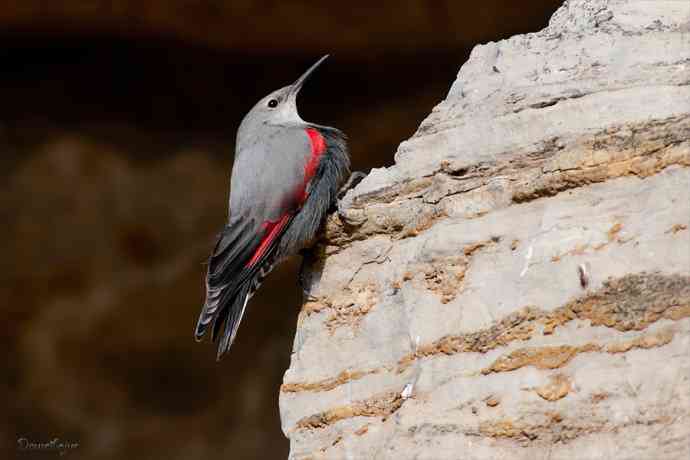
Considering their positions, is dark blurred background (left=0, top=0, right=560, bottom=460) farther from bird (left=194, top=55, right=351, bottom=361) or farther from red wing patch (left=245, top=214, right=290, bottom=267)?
red wing patch (left=245, top=214, right=290, bottom=267)

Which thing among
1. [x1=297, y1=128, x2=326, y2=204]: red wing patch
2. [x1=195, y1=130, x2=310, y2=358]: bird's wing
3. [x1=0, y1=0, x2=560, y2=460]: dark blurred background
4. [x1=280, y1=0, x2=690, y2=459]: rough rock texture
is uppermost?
[x1=280, y1=0, x2=690, y2=459]: rough rock texture

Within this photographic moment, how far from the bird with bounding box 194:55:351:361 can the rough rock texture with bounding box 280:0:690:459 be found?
0.45 metres

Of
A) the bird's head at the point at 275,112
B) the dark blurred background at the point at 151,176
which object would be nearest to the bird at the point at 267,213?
the bird's head at the point at 275,112

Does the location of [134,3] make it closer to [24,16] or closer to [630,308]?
[24,16]

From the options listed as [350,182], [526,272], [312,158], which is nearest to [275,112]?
[312,158]

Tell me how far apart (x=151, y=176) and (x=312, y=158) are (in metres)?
2.27

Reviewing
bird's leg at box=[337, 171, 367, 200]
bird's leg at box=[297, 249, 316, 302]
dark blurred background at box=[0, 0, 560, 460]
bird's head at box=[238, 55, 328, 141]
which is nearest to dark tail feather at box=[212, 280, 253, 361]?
bird's leg at box=[297, 249, 316, 302]

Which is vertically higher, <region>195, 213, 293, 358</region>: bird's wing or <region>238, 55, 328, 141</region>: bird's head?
<region>238, 55, 328, 141</region>: bird's head

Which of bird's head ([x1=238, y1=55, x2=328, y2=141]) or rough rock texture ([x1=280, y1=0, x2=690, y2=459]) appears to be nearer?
rough rock texture ([x1=280, y1=0, x2=690, y2=459])

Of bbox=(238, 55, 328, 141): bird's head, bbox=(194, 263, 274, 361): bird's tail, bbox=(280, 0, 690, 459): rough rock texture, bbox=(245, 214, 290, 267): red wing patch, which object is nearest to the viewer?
bbox=(280, 0, 690, 459): rough rock texture

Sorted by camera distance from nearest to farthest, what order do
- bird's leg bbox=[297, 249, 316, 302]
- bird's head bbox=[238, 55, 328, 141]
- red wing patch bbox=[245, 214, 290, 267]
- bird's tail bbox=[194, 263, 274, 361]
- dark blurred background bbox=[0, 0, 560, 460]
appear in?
1. bird's leg bbox=[297, 249, 316, 302]
2. bird's tail bbox=[194, 263, 274, 361]
3. red wing patch bbox=[245, 214, 290, 267]
4. bird's head bbox=[238, 55, 328, 141]
5. dark blurred background bbox=[0, 0, 560, 460]

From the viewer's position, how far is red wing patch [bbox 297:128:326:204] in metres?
4.24

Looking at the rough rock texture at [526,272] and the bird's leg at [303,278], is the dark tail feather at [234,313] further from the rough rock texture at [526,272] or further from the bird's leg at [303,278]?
the rough rock texture at [526,272]

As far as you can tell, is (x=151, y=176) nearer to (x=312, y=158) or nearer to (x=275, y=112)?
(x=275, y=112)
